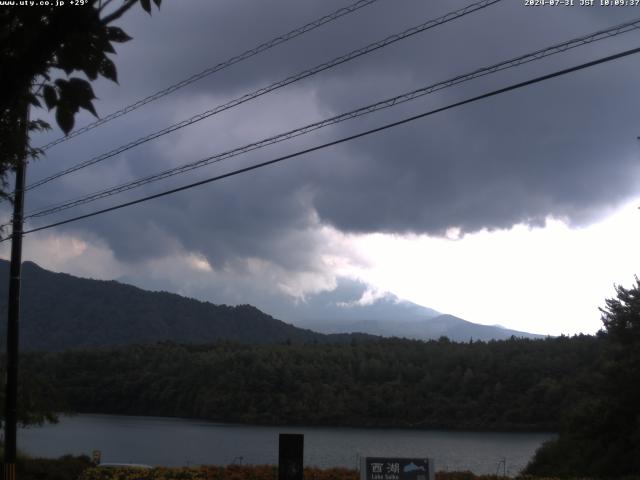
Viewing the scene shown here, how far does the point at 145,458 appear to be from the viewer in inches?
1620

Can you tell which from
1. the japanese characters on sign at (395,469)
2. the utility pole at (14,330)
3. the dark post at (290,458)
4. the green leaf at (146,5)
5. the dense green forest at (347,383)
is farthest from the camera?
the dense green forest at (347,383)

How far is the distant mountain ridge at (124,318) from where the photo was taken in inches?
6885

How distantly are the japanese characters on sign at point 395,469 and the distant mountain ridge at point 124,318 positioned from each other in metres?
159

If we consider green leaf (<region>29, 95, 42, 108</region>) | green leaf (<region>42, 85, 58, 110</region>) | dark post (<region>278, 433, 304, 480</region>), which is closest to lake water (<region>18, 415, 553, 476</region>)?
dark post (<region>278, 433, 304, 480</region>)

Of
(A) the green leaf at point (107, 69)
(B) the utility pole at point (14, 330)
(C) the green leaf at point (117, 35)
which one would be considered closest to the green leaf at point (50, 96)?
(A) the green leaf at point (107, 69)

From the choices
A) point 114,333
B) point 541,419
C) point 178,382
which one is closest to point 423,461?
point 541,419

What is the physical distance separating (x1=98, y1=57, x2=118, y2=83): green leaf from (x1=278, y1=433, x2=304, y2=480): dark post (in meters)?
9.14

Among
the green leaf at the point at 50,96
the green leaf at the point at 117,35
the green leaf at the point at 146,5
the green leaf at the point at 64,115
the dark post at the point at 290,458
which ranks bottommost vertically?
the dark post at the point at 290,458

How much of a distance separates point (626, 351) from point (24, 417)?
73.2 ft

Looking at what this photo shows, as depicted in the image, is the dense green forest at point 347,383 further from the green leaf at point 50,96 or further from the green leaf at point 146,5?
the green leaf at point 50,96

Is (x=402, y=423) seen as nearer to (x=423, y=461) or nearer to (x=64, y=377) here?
(x=64, y=377)

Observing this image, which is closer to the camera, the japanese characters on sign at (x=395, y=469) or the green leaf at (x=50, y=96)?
the green leaf at (x=50, y=96)

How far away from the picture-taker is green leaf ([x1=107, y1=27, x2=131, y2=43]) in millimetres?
3953

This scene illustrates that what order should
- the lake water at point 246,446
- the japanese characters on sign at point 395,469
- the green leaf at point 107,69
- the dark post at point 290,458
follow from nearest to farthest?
the green leaf at point 107,69
the dark post at point 290,458
the japanese characters on sign at point 395,469
the lake water at point 246,446
